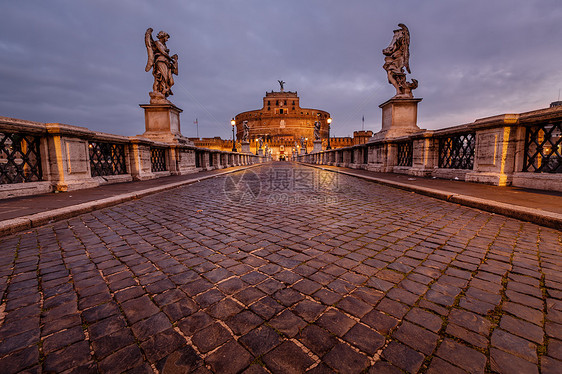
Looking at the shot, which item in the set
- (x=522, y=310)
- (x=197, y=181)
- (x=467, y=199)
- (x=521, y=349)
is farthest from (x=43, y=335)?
(x=197, y=181)

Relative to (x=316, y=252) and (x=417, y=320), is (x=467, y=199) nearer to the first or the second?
(x=316, y=252)

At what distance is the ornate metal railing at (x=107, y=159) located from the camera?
839 centimetres

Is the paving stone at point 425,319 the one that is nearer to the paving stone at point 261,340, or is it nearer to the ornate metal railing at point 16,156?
the paving stone at point 261,340

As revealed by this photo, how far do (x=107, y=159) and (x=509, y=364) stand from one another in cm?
1094

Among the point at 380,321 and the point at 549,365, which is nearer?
the point at 549,365

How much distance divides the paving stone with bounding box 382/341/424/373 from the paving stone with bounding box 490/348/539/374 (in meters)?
0.36

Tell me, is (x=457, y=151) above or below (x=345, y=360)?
above

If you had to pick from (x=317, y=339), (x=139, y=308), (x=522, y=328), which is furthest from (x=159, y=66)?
(x=522, y=328)

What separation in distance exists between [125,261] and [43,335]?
3.49 ft

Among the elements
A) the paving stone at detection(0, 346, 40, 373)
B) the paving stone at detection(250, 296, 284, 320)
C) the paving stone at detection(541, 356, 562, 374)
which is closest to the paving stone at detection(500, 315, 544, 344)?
the paving stone at detection(541, 356, 562, 374)

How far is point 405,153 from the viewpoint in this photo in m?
11.8

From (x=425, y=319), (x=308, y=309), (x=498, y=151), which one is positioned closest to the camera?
(x=425, y=319)

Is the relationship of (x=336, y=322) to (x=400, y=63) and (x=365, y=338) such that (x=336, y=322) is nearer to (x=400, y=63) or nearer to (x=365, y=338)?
(x=365, y=338)

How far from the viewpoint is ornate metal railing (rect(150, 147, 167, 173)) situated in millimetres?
11617
